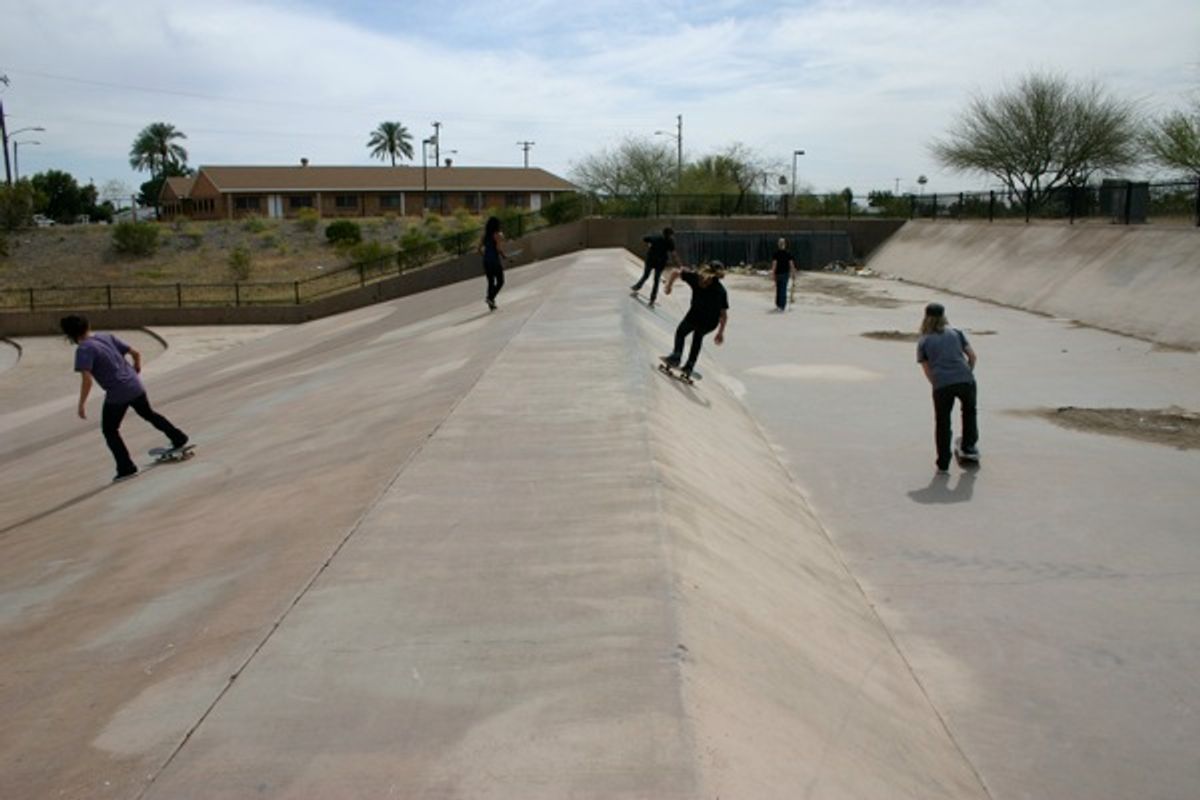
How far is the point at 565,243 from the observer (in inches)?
1364

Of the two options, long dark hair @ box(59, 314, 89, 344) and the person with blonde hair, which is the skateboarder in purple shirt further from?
the person with blonde hair

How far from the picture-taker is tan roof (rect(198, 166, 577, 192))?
83250mm

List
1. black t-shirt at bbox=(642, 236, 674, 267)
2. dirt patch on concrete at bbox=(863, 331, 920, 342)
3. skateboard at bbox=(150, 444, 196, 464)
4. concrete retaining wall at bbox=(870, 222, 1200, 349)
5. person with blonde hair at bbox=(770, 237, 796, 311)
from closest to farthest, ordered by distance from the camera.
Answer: skateboard at bbox=(150, 444, 196, 464), black t-shirt at bbox=(642, 236, 674, 267), dirt patch on concrete at bbox=(863, 331, 920, 342), concrete retaining wall at bbox=(870, 222, 1200, 349), person with blonde hair at bbox=(770, 237, 796, 311)

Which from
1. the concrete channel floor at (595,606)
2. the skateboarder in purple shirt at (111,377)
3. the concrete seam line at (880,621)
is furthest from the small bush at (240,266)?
the concrete seam line at (880,621)

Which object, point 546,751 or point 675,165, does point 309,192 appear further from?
point 546,751

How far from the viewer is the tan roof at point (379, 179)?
8325 centimetres

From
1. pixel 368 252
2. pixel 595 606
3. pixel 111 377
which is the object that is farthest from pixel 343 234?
pixel 595 606

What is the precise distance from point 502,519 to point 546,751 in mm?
2522

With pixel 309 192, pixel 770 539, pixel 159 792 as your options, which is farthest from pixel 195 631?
pixel 309 192

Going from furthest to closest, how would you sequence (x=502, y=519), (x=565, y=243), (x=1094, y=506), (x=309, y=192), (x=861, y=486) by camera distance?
(x=309, y=192)
(x=565, y=243)
(x=861, y=486)
(x=1094, y=506)
(x=502, y=519)

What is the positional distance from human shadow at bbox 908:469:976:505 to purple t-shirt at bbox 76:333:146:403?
23.2ft

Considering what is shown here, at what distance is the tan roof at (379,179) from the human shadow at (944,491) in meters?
75.2

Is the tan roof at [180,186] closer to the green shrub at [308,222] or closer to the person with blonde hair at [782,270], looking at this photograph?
the green shrub at [308,222]

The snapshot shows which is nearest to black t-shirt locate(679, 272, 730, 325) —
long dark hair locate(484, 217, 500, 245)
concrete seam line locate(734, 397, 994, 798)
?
concrete seam line locate(734, 397, 994, 798)
